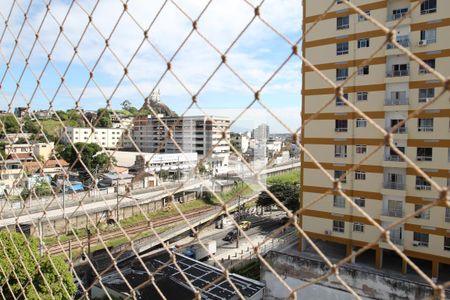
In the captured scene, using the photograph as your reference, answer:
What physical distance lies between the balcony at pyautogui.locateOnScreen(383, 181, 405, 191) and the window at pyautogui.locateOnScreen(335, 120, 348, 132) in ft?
2.25

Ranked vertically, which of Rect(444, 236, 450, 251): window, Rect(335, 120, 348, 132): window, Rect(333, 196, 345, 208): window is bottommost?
Rect(444, 236, 450, 251): window

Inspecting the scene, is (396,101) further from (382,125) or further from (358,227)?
(358,227)

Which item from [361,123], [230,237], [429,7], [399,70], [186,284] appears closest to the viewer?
[429,7]

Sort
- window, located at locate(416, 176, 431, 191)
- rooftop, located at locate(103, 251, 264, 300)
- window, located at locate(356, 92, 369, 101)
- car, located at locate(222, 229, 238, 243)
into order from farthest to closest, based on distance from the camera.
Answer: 1. car, located at locate(222, 229, 238, 243)
2. rooftop, located at locate(103, 251, 264, 300)
3. window, located at locate(356, 92, 369, 101)
4. window, located at locate(416, 176, 431, 191)

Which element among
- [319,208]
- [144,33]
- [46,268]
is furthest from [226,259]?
[144,33]

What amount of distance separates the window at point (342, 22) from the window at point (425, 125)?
1.22 metres

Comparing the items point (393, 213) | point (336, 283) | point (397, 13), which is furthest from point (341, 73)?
point (336, 283)

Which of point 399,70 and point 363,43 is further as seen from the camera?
point 363,43

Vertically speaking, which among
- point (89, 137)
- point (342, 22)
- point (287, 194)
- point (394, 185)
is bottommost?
point (287, 194)

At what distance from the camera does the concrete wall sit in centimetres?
356

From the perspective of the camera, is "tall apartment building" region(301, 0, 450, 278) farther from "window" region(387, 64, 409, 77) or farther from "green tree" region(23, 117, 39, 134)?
"green tree" region(23, 117, 39, 134)

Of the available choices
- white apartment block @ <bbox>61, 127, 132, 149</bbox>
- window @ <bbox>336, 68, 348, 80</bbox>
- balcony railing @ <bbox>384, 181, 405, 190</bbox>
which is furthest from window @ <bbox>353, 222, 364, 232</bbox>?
white apartment block @ <bbox>61, 127, 132, 149</bbox>

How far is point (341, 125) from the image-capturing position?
387 centimetres

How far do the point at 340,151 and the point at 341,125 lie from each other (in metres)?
0.28
